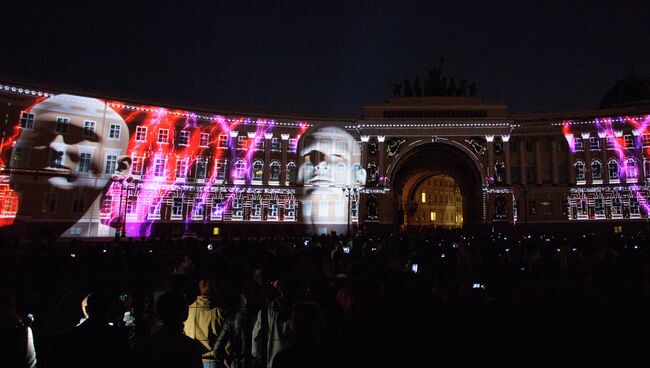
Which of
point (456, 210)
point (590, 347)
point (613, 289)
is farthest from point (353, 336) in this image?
point (456, 210)

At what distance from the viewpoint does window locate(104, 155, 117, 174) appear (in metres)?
44.2

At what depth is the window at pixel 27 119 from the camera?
39.4 meters

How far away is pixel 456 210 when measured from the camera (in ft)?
267

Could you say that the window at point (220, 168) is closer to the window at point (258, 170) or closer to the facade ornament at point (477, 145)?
the window at point (258, 170)

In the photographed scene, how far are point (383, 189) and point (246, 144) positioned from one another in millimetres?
17459

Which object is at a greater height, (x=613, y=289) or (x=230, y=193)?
(x=230, y=193)

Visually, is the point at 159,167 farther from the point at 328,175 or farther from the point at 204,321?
the point at 204,321

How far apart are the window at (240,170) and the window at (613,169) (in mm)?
42217

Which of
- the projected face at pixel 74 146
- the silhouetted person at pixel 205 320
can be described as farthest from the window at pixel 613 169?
the silhouetted person at pixel 205 320

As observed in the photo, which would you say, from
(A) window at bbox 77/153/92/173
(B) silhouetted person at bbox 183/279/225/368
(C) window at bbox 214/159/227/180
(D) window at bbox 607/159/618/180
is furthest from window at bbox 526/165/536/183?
(B) silhouetted person at bbox 183/279/225/368

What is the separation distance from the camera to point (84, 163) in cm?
4288

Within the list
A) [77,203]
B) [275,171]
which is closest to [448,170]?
[275,171]

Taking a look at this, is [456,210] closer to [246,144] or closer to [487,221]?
[487,221]

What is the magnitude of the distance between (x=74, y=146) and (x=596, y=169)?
5692cm
